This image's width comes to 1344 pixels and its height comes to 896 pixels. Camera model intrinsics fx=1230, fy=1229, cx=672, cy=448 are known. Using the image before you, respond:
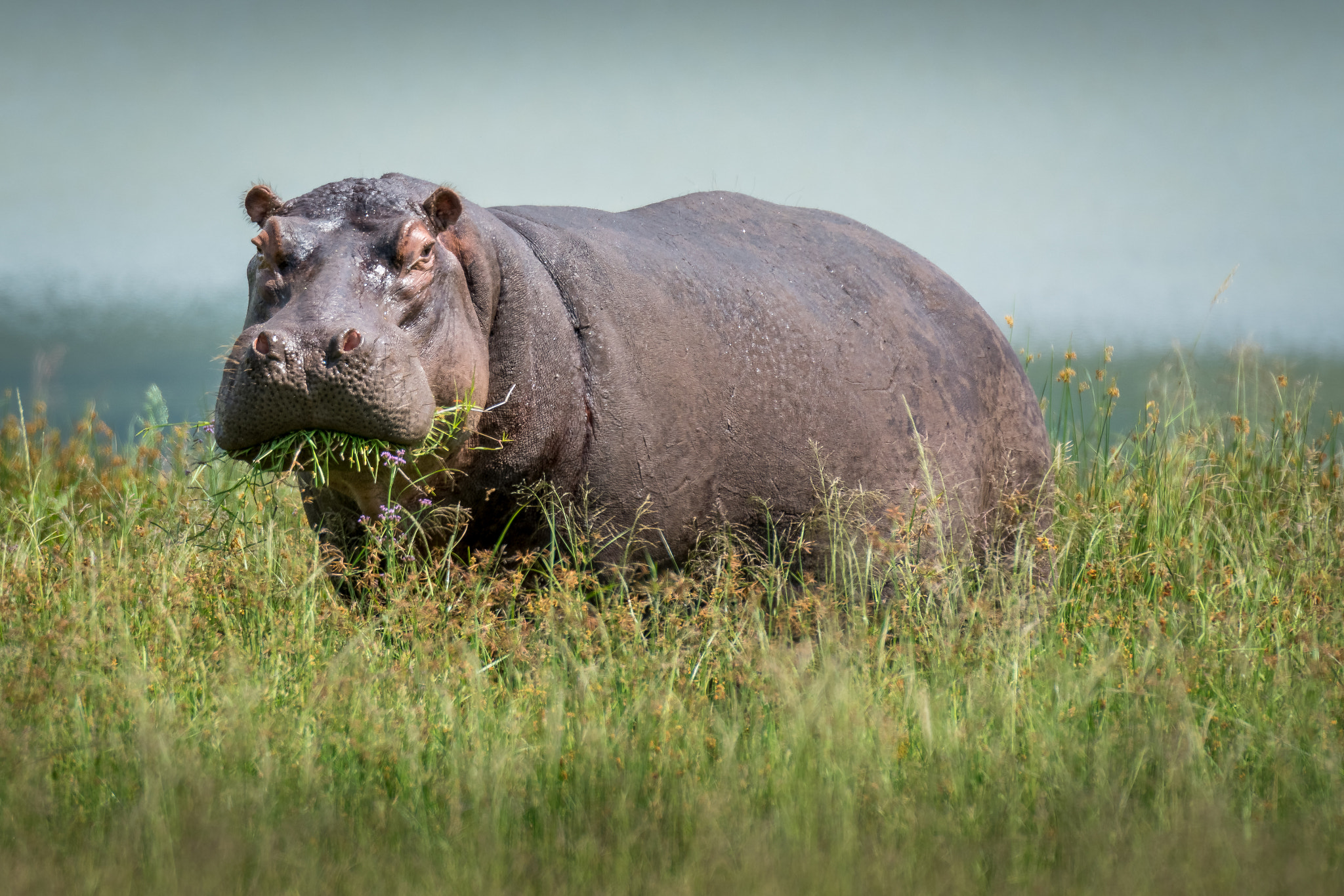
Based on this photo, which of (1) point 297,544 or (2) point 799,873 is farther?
(1) point 297,544

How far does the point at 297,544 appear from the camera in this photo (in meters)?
4.74

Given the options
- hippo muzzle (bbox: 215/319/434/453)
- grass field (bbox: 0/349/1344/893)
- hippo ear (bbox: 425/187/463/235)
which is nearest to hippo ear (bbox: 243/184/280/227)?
hippo ear (bbox: 425/187/463/235)

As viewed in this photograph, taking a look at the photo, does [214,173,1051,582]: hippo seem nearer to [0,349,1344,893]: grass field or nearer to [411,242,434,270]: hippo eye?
[411,242,434,270]: hippo eye

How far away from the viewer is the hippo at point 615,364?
3.57 m

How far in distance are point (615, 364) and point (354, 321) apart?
38.7 inches

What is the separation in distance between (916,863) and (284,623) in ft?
7.22

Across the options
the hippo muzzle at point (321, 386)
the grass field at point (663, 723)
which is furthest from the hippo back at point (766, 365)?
the hippo muzzle at point (321, 386)

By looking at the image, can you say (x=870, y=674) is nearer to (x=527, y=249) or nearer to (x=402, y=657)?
(x=402, y=657)

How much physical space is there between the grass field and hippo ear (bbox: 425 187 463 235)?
43.2 inches

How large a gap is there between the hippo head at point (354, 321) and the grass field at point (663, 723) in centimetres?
56

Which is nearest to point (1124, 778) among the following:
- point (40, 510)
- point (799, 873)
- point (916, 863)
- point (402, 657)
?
point (916, 863)

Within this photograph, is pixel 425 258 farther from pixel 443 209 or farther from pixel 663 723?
pixel 663 723

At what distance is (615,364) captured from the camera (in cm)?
416

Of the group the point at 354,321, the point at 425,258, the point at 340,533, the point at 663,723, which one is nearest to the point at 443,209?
the point at 425,258
